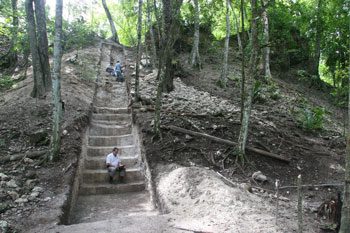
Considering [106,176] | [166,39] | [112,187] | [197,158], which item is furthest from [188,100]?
[112,187]

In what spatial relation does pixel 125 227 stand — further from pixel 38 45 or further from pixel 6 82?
pixel 38 45

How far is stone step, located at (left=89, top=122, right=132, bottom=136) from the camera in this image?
9.67m

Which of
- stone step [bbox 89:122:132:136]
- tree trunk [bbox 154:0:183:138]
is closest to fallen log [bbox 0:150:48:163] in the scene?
stone step [bbox 89:122:132:136]

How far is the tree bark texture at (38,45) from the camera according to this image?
9.11 meters

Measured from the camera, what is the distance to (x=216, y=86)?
13719 millimetres

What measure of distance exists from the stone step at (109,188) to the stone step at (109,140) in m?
1.82

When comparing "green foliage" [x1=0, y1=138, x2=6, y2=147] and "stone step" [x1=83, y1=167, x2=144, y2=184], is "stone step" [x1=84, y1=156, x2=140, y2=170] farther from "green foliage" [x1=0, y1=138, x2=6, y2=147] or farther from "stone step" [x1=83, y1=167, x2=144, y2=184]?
"green foliage" [x1=0, y1=138, x2=6, y2=147]

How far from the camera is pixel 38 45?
9.45 metres

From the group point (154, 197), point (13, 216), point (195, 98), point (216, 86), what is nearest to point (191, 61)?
point (216, 86)

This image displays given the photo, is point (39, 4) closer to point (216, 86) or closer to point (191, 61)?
point (216, 86)

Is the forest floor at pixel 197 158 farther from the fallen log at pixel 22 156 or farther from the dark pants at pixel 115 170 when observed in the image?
the dark pants at pixel 115 170

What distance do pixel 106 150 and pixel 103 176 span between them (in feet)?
3.68

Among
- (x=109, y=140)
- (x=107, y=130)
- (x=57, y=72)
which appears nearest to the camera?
(x=57, y=72)

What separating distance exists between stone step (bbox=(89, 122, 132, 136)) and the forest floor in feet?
1.96
